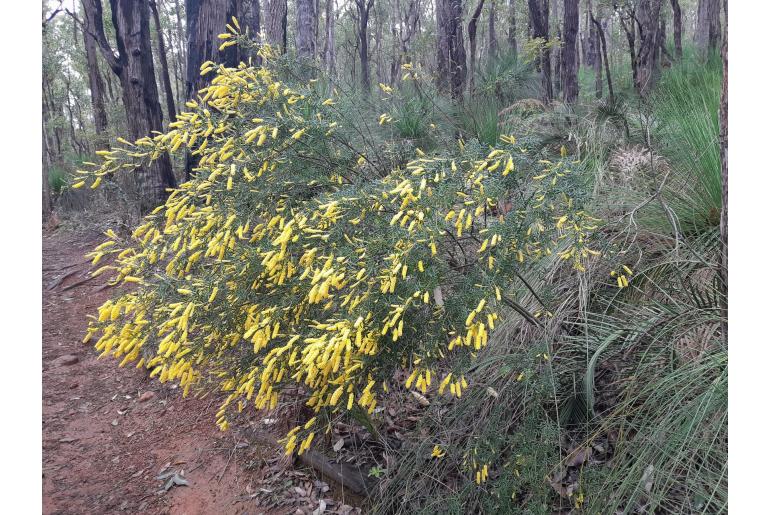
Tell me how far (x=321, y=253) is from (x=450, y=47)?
6.84m

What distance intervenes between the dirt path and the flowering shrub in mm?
840

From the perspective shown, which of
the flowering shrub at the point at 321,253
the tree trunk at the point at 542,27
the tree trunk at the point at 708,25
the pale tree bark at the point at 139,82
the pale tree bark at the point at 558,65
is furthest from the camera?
the tree trunk at the point at 708,25

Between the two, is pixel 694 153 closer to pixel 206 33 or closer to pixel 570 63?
pixel 570 63

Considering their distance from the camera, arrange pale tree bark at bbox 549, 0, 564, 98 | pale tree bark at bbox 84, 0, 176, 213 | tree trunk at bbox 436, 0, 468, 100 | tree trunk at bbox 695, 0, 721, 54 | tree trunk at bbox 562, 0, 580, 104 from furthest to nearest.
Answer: tree trunk at bbox 695, 0, 721, 54
pale tree bark at bbox 549, 0, 564, 98
tree trunk at bbox 436, 0, 468, 100
tree trunk at bbox 562, 0, 580, 104
pale tree bark at bbox 84, 0, 176, 213

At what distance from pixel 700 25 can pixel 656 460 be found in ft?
42.2

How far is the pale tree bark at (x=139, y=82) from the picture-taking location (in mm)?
6875

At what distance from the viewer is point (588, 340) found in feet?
9.36

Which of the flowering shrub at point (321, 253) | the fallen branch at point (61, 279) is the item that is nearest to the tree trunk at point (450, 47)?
the flowering shrub at point (321, 253)

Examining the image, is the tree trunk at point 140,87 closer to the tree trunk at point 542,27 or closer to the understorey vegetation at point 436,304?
the understorey vegetation at point 436,304

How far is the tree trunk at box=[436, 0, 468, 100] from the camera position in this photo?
8039mm

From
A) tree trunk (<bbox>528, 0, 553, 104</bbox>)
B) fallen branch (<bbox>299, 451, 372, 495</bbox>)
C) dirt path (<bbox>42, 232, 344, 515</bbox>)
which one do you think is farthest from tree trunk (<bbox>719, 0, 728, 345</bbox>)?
tree trunk (<bbox>528, 0, 553, 104</bbox>)

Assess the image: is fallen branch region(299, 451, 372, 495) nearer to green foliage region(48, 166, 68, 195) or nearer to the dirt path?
the dirt path

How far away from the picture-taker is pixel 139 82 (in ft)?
22.8

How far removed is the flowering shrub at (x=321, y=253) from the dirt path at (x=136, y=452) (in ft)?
2.76
